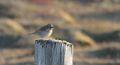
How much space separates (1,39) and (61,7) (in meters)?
10.8

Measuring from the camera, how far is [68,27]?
3041cm

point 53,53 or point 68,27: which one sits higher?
point 68,27

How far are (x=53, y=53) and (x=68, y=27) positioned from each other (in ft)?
82.3

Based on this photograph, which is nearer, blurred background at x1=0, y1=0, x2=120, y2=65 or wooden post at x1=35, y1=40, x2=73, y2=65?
wooden post at x1=35, y1=40, x2=73, y2=65

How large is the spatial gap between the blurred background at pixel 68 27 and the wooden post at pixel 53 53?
1530 centimetres

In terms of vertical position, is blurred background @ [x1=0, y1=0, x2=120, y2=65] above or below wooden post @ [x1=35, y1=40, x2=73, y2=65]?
above

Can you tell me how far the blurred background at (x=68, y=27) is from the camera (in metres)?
23.5

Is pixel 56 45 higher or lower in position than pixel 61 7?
lower

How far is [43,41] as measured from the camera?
548cm

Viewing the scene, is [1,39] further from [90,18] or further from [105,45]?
[90,18]

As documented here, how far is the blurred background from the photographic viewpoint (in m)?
23.5

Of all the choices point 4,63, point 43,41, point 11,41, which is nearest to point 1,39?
point 11,41

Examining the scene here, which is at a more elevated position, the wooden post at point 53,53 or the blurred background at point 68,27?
the blurred background at point 68,27

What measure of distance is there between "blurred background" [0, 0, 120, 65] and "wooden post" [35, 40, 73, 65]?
15.3 metres
